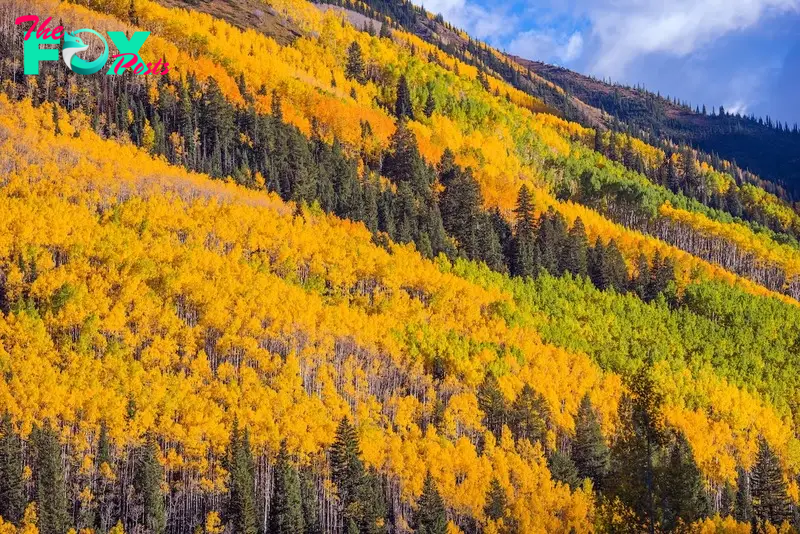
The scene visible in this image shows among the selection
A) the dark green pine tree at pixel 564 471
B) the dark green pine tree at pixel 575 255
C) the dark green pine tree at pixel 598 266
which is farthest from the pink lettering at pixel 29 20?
the dark green pine tree at pixel 564 471

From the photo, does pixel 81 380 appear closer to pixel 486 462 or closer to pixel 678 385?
pixel 486 462

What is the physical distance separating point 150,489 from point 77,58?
98980 millimetres

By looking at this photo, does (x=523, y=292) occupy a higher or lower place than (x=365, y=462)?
higher

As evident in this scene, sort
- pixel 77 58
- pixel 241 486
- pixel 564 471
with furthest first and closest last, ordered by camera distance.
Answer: pixel 77 58 < pixel 564 471 < pixel 241 486

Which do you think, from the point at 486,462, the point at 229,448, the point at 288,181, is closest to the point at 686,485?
the point at 486,462

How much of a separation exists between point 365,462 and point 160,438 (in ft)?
71.3

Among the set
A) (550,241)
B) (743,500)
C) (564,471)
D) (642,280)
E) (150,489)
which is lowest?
(150,489)

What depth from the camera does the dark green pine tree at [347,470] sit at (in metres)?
77.7

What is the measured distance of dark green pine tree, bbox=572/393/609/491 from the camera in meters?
91.1

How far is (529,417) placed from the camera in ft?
322

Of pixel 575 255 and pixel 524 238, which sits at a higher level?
pixel 524 238

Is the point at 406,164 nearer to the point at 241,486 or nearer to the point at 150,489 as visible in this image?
the point at 241,486

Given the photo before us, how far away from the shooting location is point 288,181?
13962cm

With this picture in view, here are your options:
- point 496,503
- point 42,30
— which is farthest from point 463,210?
point 42,30
